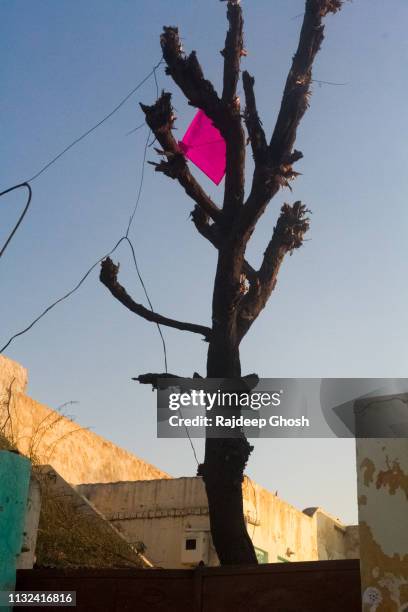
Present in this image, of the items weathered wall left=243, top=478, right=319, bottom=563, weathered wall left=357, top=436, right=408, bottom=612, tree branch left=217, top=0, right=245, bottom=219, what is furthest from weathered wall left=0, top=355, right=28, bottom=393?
weathered wall left=357, top=436, right=408, bottom=612

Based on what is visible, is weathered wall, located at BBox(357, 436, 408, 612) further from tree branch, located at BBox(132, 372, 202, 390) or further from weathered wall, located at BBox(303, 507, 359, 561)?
weathered wall, located at BBox(303, 507, 359, 561)

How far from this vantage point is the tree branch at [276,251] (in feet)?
28.1

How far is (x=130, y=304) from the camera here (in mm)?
8625

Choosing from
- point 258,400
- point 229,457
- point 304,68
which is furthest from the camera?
point 304,68

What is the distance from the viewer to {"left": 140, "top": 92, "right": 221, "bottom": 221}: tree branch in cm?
826

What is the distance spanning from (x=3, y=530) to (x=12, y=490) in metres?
0.32

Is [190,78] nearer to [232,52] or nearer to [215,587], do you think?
[232,52]

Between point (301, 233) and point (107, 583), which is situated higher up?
point (301, 233)

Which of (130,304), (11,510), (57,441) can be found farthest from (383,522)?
(57,441)

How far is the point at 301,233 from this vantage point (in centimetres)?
910

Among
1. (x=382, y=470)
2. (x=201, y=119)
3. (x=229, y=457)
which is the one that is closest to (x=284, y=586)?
(x=382, y=470)

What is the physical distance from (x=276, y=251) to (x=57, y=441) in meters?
7.28

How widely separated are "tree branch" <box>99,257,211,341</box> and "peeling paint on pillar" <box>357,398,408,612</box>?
361cm

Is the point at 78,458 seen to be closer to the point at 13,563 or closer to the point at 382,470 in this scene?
the point at 13,563
